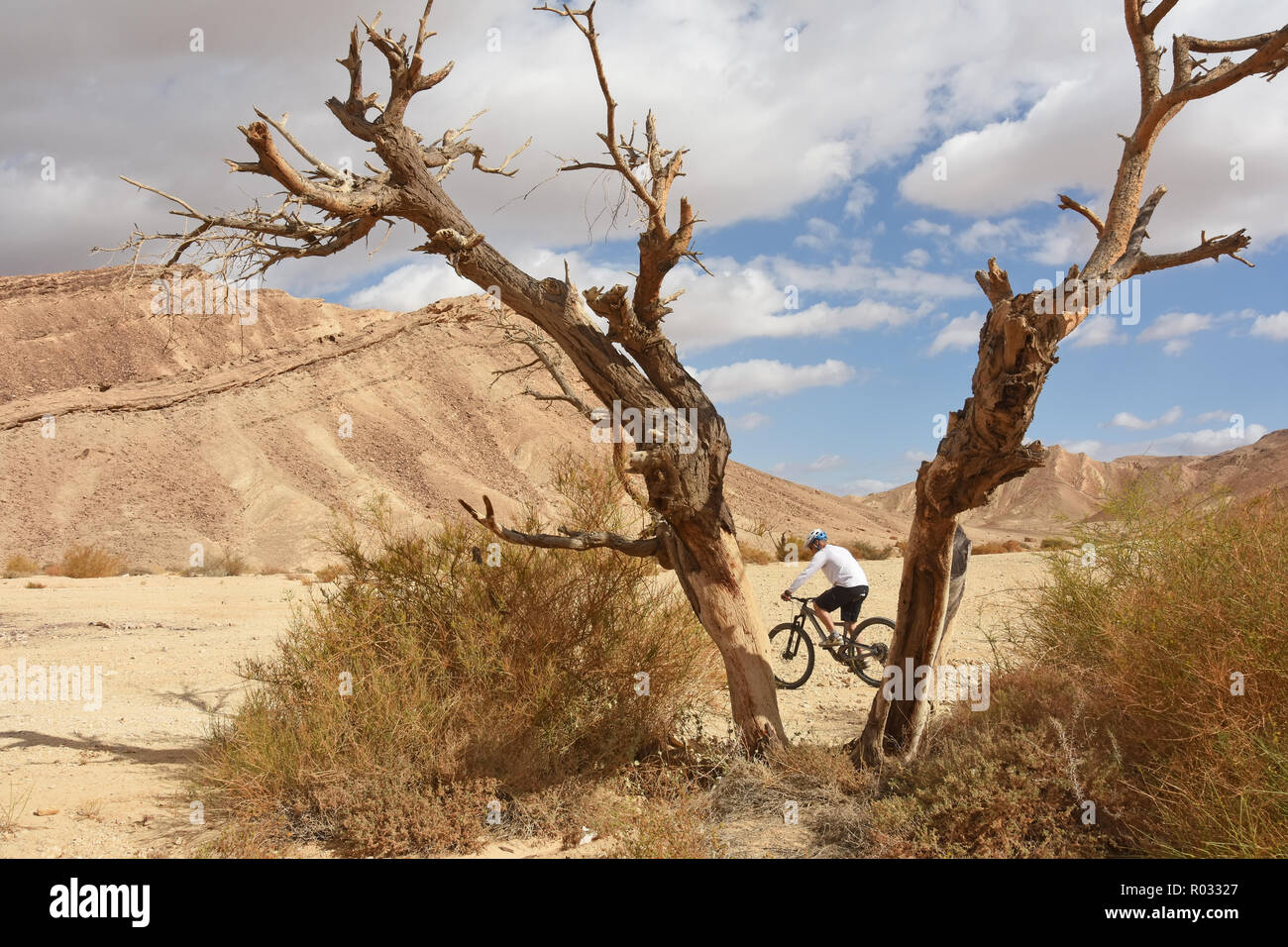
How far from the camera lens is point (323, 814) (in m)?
5.68

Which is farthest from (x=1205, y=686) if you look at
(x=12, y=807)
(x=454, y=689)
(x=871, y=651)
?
(x=12, y=807)

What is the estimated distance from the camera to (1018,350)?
14.6 ft

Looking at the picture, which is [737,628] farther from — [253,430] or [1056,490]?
[1056,490]

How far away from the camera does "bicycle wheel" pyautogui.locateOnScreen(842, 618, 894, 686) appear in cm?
977

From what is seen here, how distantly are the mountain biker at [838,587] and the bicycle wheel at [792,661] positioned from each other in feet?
1.04

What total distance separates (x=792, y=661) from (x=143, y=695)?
24.3ft

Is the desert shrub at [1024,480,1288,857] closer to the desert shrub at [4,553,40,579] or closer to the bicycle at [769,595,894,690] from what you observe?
the bicycle at [769,595,894,690]

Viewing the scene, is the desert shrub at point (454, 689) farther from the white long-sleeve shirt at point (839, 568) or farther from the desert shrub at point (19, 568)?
the desert shrub at point (19, 568)

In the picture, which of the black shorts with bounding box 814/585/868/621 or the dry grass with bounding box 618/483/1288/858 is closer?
the dry grass with bounding box 618/483/1288/858

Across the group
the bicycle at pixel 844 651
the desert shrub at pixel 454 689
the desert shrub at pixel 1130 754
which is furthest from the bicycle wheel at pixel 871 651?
the desert shrub at pixel 1130 754

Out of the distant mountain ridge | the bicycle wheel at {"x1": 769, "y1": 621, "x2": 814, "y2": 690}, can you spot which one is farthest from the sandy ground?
the distant mountain ridge

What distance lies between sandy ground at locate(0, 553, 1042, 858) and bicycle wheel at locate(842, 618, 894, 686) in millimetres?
239

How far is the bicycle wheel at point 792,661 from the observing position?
1004 cm
